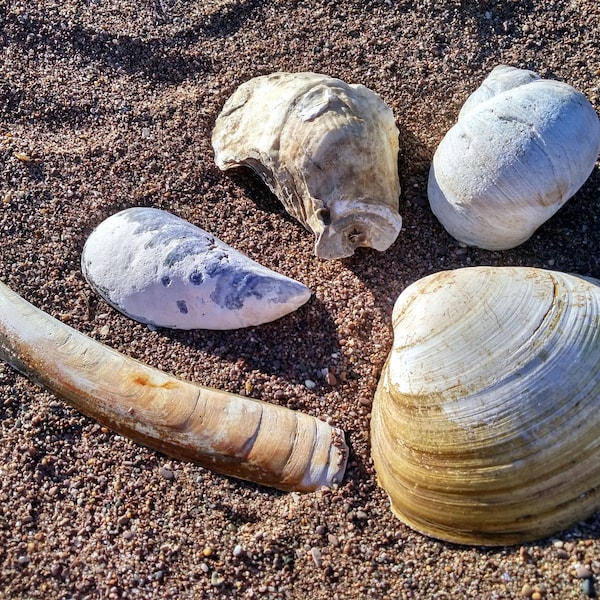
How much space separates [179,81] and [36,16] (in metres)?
0.83

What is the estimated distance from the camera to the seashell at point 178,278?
237cm

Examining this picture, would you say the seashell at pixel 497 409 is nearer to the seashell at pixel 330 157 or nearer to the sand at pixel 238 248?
the sand at pixel 238 248

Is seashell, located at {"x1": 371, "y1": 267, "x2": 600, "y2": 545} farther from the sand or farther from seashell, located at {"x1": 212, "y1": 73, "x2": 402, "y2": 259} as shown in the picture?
seashell, located at {"x1": 212, "y1": 73, "x2": 402, "y2": 259}

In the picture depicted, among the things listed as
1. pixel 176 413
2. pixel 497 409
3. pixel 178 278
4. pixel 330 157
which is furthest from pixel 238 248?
pixel 497 409

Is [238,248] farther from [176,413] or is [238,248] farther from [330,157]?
[176,413]

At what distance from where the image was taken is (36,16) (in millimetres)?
3027

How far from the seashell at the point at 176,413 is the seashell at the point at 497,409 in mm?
319

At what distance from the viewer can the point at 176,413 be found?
2.26 metres

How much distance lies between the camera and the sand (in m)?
2.07

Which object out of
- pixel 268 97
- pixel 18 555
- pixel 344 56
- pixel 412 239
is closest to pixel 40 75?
pixel 268 97

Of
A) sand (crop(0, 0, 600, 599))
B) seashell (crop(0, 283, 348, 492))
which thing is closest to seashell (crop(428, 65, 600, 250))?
sand (crop(0, 0, 600, 599))

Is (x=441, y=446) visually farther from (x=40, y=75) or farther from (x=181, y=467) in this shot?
(x=40, y=75)

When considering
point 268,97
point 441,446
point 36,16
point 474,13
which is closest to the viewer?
point 441,446

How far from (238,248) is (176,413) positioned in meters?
0.74
